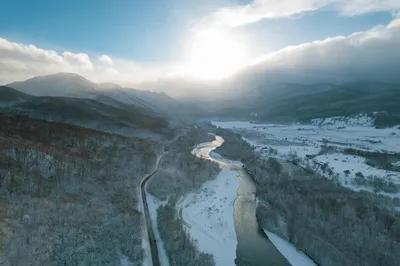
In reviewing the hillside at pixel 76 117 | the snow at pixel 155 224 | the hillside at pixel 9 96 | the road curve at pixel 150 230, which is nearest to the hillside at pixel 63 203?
the road curve at pixel 150 230

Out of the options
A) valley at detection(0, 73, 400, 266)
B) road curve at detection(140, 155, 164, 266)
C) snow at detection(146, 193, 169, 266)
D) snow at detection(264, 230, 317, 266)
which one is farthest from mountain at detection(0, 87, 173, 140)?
snow at detection(264, 230, 317, 266)

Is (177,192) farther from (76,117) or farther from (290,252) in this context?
(76,117)

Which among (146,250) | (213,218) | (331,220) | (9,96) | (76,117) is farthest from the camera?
(9,96)

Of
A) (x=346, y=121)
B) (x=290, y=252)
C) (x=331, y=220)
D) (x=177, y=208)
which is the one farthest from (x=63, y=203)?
(x=346, y=121)

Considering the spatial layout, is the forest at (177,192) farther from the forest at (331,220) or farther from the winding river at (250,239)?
the forest at (331,220)

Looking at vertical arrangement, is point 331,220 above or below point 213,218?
above

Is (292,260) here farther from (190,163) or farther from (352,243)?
(190,163)
